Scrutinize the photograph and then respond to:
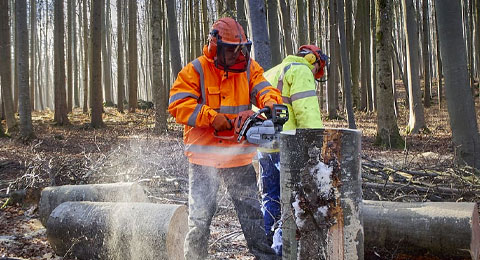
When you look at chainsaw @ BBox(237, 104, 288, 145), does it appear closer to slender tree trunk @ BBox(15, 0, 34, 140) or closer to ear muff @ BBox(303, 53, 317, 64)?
ear muff @ BBox(303, 53, 317, 64)

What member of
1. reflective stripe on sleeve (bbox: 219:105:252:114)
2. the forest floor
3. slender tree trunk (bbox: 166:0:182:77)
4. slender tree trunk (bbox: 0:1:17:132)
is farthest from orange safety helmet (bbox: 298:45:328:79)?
slender tree trunk (bbox: 0:1:17:132)

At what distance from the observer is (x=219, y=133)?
3.15 m

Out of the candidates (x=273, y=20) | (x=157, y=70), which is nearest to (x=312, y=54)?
(x=273, y=20)

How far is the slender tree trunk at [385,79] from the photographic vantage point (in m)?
10.2

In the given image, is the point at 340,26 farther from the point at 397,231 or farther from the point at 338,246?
the point at 338,246

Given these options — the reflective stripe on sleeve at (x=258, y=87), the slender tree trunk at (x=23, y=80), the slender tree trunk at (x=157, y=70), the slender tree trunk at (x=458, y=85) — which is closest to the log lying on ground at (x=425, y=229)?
the reflective stripe on sleeve at (x=258, y=87)

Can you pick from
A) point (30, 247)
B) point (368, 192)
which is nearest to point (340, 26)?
point (368, 192)

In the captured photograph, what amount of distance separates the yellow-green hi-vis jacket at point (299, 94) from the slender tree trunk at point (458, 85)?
391cm

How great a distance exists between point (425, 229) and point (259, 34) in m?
4.57

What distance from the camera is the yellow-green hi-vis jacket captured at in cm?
368

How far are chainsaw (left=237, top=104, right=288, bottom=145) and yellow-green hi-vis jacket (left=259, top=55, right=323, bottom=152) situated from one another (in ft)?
2.29

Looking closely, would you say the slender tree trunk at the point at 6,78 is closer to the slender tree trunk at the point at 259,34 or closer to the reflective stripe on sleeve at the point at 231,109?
the slender tree trunk at the point at 259,34

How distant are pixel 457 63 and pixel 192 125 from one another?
5.25 m

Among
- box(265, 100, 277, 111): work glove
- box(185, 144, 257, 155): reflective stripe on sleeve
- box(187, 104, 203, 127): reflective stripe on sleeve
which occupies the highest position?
box(265, 100, 277, 111): work glove
